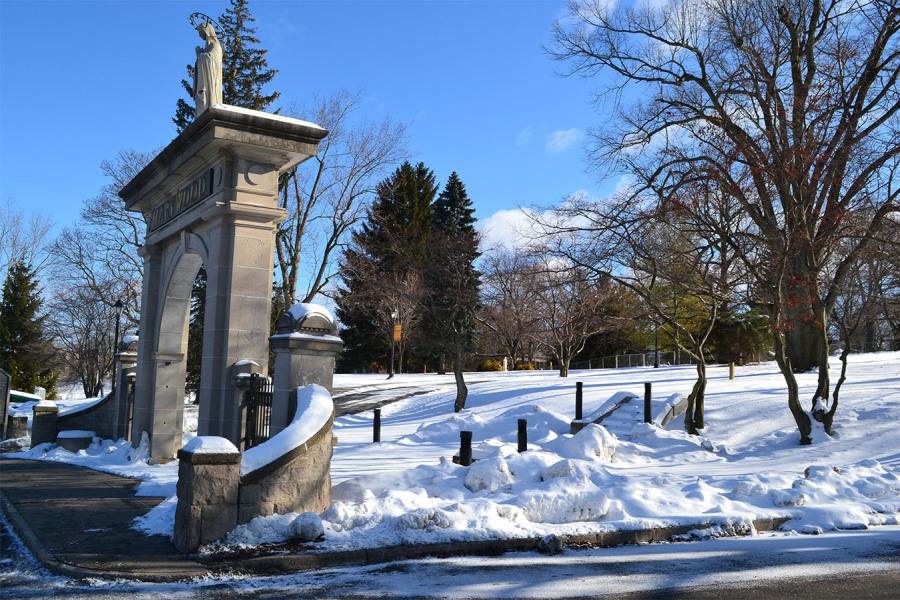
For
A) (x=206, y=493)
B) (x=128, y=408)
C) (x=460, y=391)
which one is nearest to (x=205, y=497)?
(x=206, y=493)

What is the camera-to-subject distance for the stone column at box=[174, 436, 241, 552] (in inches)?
265

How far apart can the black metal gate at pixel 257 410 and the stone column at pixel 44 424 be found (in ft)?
27.4

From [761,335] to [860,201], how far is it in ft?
97.6

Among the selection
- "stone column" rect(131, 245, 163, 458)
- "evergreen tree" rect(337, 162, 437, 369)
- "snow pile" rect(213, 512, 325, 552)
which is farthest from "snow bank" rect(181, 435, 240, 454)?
"evergreen tree" rect(337, 162, 437, 369)

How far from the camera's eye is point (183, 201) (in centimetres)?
1427

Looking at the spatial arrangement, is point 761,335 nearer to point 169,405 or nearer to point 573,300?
point 573,300

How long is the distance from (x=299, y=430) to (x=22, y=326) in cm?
4453

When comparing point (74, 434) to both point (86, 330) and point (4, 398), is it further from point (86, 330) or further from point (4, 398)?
point (86, 330)

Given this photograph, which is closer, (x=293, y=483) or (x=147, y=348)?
(x=293, y=483)

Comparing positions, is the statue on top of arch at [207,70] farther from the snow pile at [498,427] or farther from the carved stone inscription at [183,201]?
the snow pile at [498,427]

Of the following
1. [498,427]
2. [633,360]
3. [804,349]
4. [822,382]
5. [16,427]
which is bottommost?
[16,427]

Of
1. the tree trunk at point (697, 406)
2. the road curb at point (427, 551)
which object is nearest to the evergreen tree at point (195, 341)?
the tree trunk at point (697, 406)

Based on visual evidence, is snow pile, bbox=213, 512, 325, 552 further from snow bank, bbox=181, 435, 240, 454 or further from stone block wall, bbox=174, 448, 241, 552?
snow bank, bbox=181, 435, 240, 454

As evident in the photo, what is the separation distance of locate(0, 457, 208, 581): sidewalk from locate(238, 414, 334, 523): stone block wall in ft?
2.72
